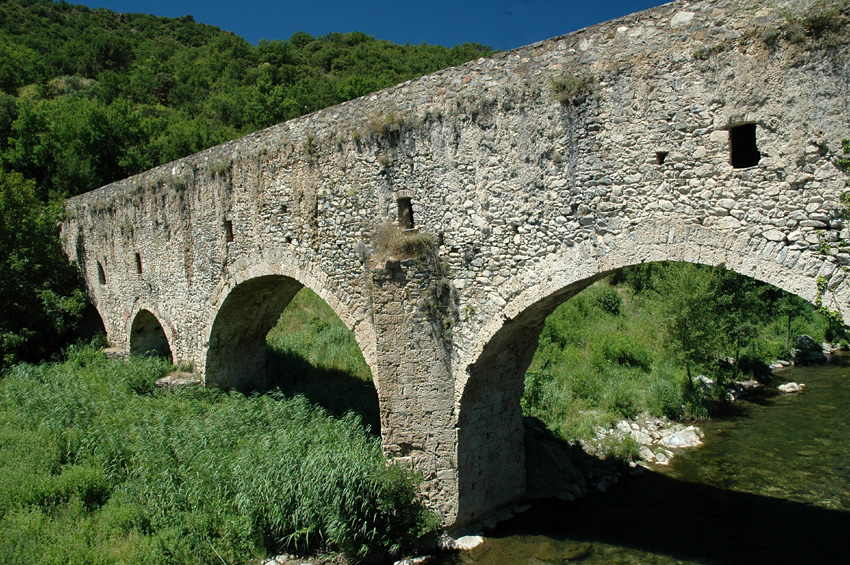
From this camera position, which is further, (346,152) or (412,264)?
(346,152)

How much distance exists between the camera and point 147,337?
49.7 ft

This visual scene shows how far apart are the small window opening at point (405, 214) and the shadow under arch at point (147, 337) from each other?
9901 millimetres

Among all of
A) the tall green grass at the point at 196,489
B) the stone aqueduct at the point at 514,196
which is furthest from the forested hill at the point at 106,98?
the stone aqueduct at the point at 514,196

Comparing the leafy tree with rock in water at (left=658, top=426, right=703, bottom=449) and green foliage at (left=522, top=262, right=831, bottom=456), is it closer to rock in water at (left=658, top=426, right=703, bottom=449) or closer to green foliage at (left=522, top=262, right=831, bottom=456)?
green foliage at (left=522, top=262, right=831, bottom=456)

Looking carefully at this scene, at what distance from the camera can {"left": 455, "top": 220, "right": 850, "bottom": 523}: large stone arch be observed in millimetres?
4492

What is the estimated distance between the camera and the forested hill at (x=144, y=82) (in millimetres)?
22812

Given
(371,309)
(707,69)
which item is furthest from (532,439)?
(707,69)

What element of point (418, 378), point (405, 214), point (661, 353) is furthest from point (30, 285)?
point (661, 353)

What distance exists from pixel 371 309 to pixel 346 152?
2314 mm

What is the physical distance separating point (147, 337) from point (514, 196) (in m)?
12.6

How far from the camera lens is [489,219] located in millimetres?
6453

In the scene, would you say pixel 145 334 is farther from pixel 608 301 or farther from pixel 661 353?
pixel 608 301

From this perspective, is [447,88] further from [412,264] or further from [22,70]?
[22,70]

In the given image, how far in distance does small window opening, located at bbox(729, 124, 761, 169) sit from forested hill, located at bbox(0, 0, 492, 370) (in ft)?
53.0
